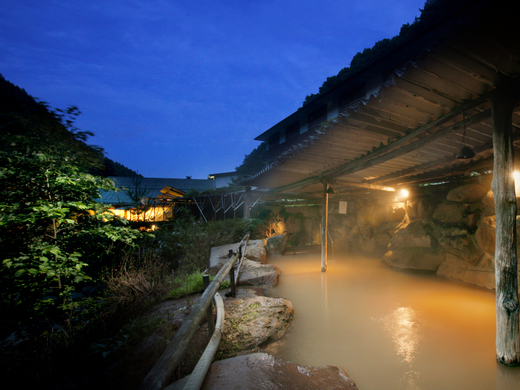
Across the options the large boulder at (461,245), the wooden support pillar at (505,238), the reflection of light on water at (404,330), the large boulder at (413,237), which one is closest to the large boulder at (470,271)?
the large boulder at (461,245)

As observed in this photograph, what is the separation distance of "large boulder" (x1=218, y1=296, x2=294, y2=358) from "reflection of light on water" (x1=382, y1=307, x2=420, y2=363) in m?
1.74

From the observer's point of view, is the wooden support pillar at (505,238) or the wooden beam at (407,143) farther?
the wooden beam at (407,143)

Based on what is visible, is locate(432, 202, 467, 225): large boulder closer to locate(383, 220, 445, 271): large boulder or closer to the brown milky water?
locate(383, 220, 445, 271): large boulder

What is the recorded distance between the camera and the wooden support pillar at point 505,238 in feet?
8.81

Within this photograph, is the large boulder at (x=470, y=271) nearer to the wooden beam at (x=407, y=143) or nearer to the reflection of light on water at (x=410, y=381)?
the wooden beam at (x=407, y=143)

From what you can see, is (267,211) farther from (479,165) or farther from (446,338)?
(446,338)

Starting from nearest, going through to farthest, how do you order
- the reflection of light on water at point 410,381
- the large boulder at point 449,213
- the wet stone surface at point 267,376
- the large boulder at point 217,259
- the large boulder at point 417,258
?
the wet stone surface at point 267,376, the reflection of light on water at point 410,381, the large boulder at point 217,259, the large boulder at point 449,213, the large boulder at point 417,258

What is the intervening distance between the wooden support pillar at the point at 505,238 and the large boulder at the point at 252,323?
9.60 feet

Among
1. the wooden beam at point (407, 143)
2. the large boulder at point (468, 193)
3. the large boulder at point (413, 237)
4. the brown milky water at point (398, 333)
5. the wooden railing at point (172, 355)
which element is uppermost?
the wooden beam at point (407, 143)

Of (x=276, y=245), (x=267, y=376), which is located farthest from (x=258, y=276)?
(x=276, y=245)

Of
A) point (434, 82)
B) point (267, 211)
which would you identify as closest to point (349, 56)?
point (267, 211)

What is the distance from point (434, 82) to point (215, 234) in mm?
9262

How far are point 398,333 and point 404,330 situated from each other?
192 millimetres

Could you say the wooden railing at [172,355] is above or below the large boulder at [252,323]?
above
